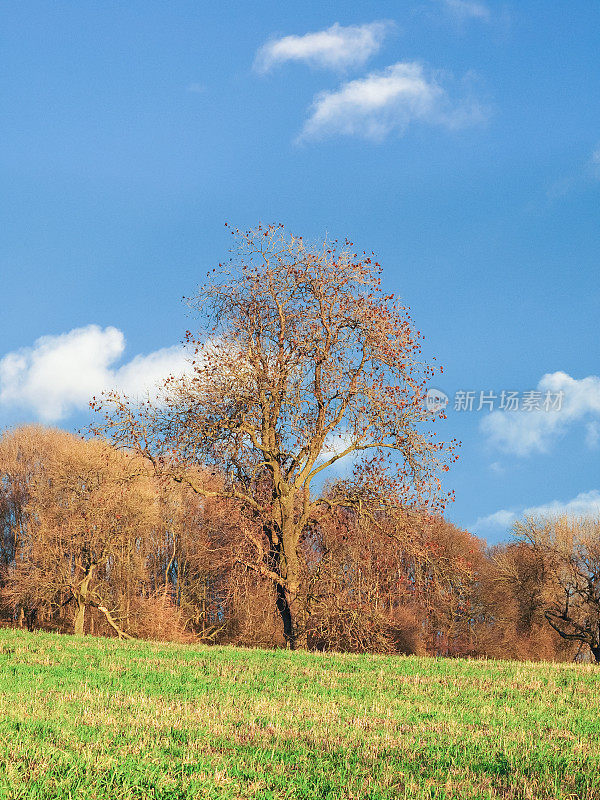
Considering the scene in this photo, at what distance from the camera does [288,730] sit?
30.7 feet

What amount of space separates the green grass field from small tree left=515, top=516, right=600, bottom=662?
3784 centimetres

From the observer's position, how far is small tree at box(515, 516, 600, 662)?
51.4 metres

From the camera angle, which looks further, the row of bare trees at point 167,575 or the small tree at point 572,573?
the small tree at point 572,573

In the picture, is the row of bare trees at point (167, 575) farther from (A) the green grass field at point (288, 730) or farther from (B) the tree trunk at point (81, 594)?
(A) the green grass field at point (288, 730)

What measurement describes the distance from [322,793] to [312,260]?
20.1m

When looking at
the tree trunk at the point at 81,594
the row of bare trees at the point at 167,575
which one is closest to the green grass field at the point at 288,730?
the row of bare trees at the point at 167,575

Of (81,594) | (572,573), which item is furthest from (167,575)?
(572,573)

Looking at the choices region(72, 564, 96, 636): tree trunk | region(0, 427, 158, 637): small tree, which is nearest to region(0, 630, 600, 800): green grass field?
region(0, 427, 158, 637): small tree

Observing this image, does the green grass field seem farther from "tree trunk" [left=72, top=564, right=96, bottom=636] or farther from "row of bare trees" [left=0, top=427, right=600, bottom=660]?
"tree trunk" [left=72, top=564, right=96, bottom=636]

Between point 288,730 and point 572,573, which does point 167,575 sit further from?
point 288,730

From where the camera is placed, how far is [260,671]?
600 inches

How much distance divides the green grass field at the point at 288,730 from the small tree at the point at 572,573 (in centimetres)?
3784

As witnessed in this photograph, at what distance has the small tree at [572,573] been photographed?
51.4 m

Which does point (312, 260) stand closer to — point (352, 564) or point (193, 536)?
point (352, 564)
